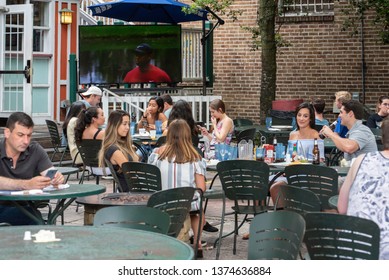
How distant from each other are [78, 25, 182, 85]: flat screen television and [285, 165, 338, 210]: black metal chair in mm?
12568

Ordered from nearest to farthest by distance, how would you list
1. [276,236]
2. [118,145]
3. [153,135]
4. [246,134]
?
[276,236]
[118,145]
[246,134]
[153,135]

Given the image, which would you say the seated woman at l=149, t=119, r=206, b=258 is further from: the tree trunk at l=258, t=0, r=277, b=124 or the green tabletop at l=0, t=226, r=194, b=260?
the tree trunk at l=258, t=0, r=277, b=124

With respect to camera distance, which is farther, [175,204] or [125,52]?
[125,52]

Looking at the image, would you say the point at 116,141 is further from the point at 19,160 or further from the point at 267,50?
the point at 267,50

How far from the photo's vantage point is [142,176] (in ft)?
28.7

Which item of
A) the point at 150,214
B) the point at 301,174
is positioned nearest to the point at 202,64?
the point at 301,174

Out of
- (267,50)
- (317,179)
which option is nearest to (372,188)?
(317,179)

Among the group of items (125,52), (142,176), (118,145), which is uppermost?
(125,52)

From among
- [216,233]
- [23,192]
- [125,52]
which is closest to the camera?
[23,192]

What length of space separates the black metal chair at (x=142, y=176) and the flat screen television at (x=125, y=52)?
40.2 ft

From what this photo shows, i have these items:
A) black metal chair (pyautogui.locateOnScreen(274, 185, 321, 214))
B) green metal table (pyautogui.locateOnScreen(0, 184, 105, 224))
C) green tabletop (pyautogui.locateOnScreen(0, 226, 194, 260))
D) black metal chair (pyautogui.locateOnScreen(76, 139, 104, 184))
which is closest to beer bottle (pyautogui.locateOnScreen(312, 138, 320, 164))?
black metal chair (pyautogui.locateOnScreen(76, 139, 104, 184))

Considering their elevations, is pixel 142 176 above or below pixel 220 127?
below

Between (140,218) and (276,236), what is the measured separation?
36.8 inches
